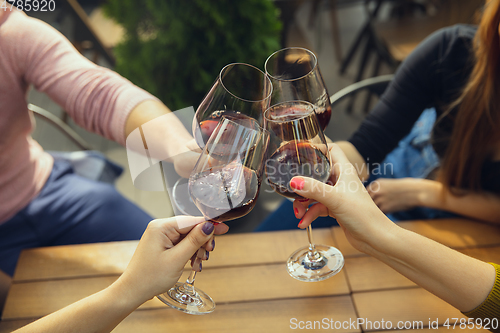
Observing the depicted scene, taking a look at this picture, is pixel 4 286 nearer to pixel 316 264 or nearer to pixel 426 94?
→ pixel 316 264

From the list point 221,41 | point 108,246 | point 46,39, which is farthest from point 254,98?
point 221,41

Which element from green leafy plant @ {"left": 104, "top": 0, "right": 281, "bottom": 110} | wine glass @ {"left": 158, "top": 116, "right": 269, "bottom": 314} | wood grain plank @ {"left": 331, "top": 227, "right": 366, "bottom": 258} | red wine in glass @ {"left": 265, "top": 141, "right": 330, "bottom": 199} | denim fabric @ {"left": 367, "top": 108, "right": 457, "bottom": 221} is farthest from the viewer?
green leafy plant @ {"left": 104, "top": 0, "right": 281, "bottom": 110}

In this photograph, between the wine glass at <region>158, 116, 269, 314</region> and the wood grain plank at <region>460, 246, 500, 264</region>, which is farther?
the wood grain plank at <region>460, 246, 500, 264</region>

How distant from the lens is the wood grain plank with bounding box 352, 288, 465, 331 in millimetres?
884

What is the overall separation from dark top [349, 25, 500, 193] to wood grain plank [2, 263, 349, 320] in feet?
1.85

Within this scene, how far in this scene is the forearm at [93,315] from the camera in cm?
75

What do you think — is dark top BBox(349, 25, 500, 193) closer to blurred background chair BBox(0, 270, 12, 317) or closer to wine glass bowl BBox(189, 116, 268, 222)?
wine glass bowl BBox(189, 116, 268, 222)

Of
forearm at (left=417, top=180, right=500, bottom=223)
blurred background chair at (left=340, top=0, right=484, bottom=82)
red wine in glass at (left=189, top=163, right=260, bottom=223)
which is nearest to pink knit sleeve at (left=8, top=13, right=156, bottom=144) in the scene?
red wine in glass at (left=189, top=163, right=260, bottom=223)

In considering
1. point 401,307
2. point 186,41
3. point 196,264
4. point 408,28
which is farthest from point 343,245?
point 408,28

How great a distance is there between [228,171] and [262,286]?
A: 38cm

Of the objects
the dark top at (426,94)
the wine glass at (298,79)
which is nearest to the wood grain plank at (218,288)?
the wine glass at (298,79)

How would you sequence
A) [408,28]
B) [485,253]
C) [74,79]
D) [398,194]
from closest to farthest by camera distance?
[485,253]
[74,79]
[398,194]
[408,28]

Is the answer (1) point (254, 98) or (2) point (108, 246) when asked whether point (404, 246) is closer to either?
(1) point (254, 98)

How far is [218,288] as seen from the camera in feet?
3.18
